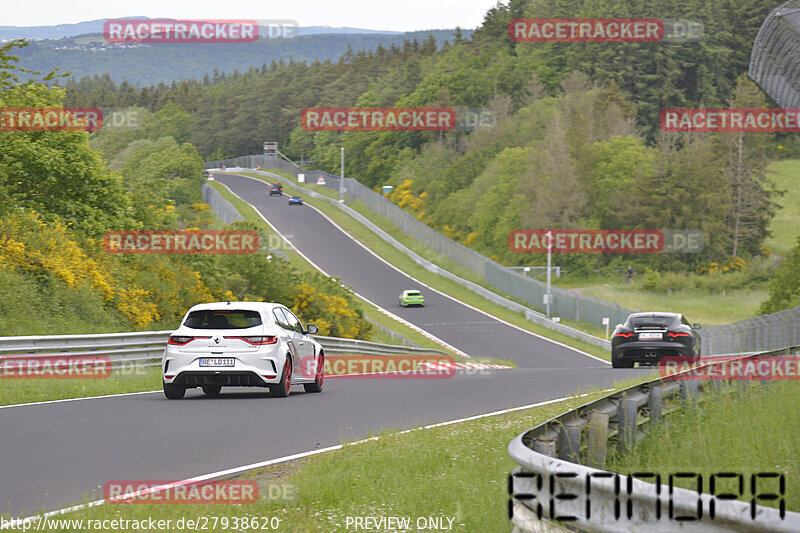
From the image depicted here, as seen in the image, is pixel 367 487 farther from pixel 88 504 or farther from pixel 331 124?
pixel 331 124

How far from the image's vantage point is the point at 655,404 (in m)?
9.20

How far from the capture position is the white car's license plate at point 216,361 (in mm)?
15797

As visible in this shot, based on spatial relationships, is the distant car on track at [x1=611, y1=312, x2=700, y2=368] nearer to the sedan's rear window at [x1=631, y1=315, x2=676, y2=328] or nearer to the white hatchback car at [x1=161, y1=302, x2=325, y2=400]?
the sedan's rear window at [x1=631, y1=315, x2=676, y2=328]

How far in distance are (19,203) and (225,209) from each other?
65137mm

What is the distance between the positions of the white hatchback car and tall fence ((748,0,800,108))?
22159 mm

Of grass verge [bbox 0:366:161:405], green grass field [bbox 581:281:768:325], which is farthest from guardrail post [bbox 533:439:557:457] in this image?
green grass field [bbox 581:281:768:325]

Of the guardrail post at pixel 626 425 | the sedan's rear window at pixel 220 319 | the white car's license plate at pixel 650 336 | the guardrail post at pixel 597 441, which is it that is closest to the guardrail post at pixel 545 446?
the guardrail post at pixel 597 441

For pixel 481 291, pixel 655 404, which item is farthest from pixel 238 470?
pixel 481 291

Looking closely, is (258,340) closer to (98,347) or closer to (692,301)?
(98,347)

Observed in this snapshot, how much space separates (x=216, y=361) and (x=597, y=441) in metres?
9.40

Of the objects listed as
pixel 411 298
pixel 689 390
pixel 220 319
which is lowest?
pixel 411 298

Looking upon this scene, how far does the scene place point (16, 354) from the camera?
1888 cm

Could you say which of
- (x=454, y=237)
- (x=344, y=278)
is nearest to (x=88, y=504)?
(x=344, y=278)

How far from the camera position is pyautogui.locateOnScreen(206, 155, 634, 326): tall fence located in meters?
65.5
